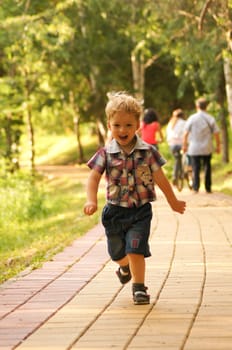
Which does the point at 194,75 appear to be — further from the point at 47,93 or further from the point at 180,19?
the point at 47,93

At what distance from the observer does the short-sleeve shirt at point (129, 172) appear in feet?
26.3

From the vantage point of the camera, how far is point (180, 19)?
87.0ft

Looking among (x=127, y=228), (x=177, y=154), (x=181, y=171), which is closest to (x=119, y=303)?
(x=127, y=228)

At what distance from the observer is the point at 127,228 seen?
8133 mm

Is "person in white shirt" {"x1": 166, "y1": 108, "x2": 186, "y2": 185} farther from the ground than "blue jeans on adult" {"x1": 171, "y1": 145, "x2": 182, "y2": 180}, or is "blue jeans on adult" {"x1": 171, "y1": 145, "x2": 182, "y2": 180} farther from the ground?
"person in white shirt" {"x1": 166, "y1": 108, "x2": 186, "y2": 185}

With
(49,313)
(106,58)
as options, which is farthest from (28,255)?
(106,58)

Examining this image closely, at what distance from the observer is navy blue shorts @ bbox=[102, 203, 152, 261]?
26.3ft

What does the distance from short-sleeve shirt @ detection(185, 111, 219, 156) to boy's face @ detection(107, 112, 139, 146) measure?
12.5 metres

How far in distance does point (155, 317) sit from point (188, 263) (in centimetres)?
291

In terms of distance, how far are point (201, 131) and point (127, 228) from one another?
12488 mm

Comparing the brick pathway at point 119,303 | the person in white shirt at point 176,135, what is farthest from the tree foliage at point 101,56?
the brick pathway at point 119,303

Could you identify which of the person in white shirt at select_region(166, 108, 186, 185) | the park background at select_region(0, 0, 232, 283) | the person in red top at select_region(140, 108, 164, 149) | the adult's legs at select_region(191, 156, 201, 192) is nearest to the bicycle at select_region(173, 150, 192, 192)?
the person in white shirt at select_region(166, 108, 186, 185)

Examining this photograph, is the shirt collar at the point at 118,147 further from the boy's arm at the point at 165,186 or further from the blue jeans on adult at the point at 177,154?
the blue jeans on adult at the point at 177,154

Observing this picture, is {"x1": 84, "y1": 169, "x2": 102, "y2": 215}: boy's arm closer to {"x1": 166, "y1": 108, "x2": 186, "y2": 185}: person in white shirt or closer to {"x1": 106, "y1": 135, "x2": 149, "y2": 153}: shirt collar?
{"x1": 106, "y1": 135, "x2": 149, "y2": 153}: shirt collar
